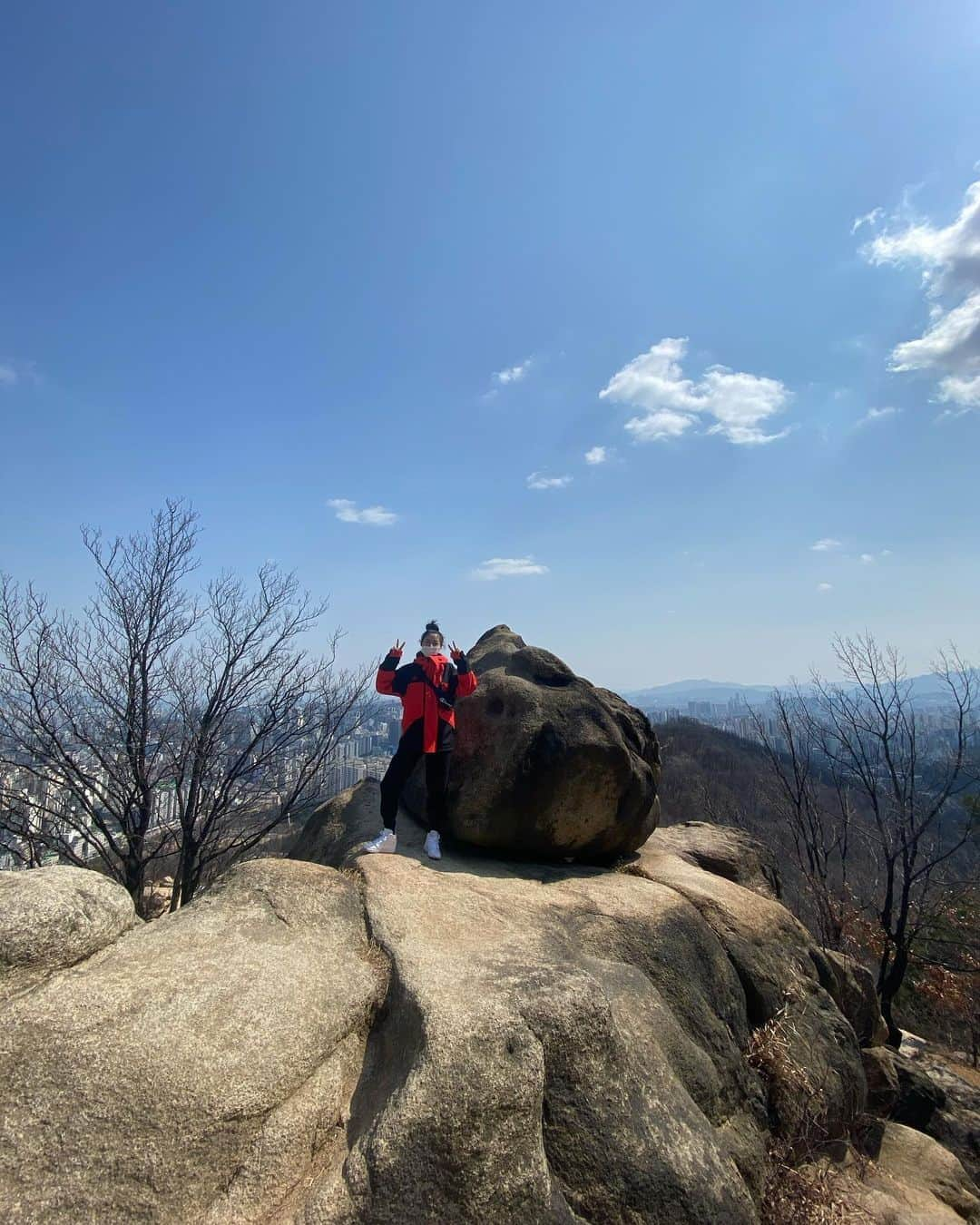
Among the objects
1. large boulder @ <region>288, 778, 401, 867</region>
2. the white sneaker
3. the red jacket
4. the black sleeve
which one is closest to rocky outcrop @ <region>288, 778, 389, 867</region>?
large boulder @ <region>288, 778, 401, 867</region>

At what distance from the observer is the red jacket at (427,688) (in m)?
7.70

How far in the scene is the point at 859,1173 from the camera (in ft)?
20.9

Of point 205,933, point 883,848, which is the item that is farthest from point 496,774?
point 883,848

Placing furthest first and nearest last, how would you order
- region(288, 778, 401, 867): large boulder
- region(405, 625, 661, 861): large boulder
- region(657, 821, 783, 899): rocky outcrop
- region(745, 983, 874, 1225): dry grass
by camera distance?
region(657, 821, 783, 899): rocky outcrop → region(288, 778, 401, 867): large boulder → region(405, 625, 661, 861): large boulder → region(745, 983, 874, 1225): dry grass

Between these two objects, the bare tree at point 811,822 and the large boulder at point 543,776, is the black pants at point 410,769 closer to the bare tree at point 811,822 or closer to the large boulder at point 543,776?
the large boulder at point 543,776

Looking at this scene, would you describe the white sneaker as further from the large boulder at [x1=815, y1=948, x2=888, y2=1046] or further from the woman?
the large boulder at [x1=815, y1=948, x2=888, y2=1046]

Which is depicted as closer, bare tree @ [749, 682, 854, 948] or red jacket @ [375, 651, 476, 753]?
red jacket @ [375, 651, 476, 753]

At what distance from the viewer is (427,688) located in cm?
771

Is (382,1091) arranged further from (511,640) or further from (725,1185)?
(511,640)

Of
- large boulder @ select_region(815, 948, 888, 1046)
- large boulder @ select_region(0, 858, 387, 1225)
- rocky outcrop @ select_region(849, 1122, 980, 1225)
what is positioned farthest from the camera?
large boulder @ select_region(815, 948, 888, 1046)

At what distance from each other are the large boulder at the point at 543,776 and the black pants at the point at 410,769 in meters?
0.22

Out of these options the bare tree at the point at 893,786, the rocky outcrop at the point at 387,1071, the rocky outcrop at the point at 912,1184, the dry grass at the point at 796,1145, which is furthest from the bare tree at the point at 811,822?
the rocky outcrop at the point at 387,1071

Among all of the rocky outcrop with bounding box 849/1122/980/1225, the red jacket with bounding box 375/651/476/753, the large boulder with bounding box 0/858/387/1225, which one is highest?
the red jacket with bounding box 375/651/476/753

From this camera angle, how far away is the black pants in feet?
24.9
